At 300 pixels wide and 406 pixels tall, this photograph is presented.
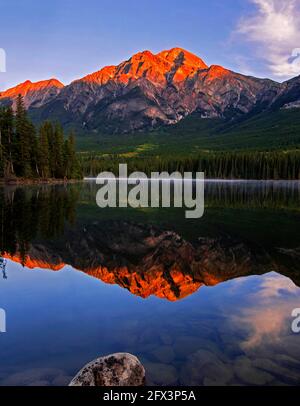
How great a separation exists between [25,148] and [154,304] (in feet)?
262

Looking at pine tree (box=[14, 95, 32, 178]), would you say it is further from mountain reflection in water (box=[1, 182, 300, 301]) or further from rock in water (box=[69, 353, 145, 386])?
rock in water (box=[69, 353, 145, 386])

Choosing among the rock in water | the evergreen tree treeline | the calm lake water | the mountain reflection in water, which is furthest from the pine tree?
the rock in water

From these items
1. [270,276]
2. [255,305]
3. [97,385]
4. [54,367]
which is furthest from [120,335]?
[270,276]

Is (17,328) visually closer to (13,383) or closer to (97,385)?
(13,383)

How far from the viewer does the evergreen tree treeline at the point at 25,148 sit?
277 feet

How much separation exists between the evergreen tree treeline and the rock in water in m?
77.9

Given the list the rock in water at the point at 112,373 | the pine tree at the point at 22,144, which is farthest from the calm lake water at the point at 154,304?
the pine tree at the point at 22,144

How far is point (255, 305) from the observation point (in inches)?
532

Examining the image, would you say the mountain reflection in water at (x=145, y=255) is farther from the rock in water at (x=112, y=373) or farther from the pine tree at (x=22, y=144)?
the pine tree at (x=22, y=144)

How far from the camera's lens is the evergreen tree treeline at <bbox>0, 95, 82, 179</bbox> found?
8438cm

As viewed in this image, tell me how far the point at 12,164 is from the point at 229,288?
78851 millimetres

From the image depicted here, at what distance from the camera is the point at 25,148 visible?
86.7 metres

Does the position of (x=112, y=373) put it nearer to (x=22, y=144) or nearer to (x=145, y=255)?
(x=145, y=255)

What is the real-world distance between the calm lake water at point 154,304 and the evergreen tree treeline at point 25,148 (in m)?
63.9
